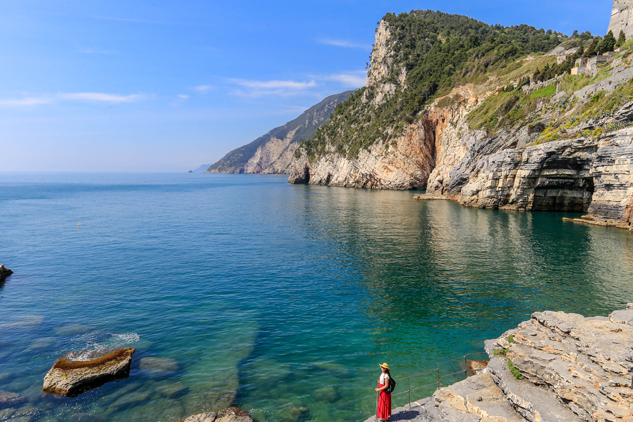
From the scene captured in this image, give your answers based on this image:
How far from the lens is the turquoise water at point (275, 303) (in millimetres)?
14883

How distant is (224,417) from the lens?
12.7m

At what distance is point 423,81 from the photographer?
127 metres

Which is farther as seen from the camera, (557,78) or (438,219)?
(557,78)

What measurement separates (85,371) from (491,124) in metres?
86.4

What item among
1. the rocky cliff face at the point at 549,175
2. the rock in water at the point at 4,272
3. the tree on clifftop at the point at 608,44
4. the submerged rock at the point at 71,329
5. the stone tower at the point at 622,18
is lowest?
the submerged rock at the point at 71,329

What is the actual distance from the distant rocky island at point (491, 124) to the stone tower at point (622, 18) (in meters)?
0.25

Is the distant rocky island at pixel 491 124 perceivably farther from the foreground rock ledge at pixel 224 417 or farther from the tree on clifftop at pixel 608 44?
the foreground rock ledge at pixel 224 417

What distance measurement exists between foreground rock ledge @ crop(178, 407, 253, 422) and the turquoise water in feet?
2.03

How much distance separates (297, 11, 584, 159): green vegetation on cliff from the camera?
368 feet

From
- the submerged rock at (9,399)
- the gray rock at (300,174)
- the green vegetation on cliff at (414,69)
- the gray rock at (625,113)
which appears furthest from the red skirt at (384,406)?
the gray rock at (300,174)

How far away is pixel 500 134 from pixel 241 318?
73.1 m

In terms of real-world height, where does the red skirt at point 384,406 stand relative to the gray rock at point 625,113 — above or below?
below

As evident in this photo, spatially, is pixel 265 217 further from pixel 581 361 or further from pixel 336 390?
pixel 581 361

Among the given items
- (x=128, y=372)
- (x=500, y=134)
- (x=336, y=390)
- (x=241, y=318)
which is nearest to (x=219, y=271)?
(x=241, y=318)
